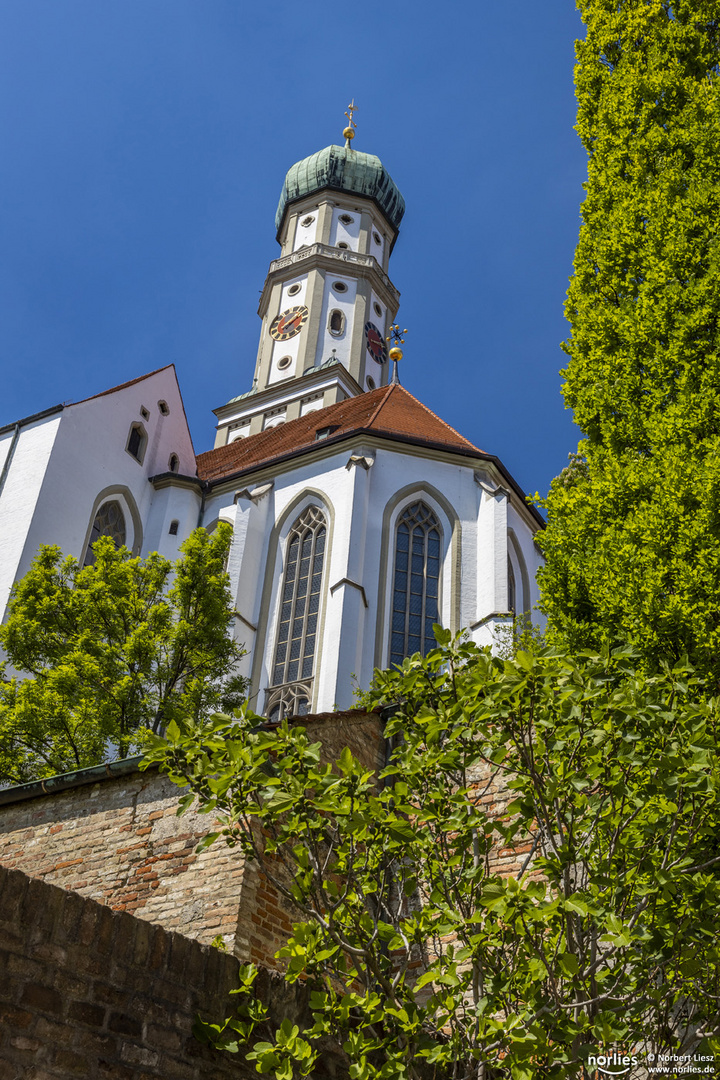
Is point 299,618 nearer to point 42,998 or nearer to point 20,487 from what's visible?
point 20,487

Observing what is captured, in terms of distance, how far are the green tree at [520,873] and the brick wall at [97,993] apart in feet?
0.57

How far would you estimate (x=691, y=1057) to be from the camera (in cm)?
489

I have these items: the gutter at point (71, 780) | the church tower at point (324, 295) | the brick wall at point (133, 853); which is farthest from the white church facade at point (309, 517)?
the brick wall at point (133, 853)

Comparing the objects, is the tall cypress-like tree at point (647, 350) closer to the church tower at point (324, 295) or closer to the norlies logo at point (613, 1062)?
the norlies logo at point (613, 1062)

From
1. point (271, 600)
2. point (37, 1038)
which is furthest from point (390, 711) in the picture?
point (271, 600)

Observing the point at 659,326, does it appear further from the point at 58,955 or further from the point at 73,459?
the point at 73,459

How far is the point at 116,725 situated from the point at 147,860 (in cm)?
551

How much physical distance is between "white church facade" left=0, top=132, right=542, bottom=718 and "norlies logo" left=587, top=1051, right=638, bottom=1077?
44.2ft

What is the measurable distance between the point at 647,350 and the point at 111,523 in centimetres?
1640

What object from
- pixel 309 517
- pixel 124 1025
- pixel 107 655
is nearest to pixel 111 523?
pixel 309 517

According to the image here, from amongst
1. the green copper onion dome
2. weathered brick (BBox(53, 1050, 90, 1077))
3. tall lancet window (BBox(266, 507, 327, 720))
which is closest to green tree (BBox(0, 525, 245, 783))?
tall lancet window (BBox(266, 507, 327, 720))

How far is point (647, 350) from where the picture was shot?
26.7 feet

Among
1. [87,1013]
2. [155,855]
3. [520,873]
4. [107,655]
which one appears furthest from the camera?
[107,655]

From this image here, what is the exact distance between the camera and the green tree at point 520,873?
444 centimetres
